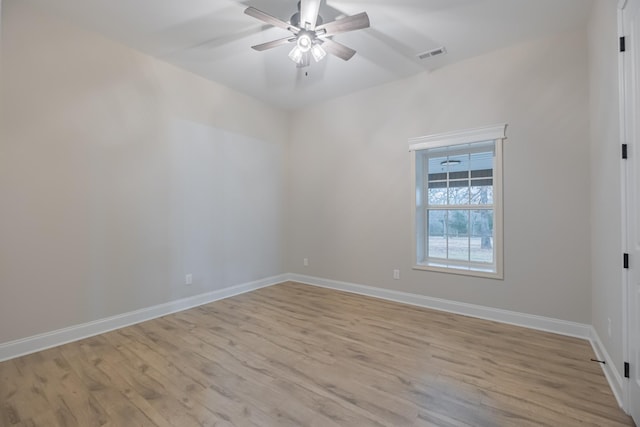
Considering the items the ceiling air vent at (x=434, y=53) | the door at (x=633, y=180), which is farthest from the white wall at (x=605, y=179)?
the ceiling air vent at (x=434, y=53)

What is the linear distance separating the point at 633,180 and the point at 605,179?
66 centimetres

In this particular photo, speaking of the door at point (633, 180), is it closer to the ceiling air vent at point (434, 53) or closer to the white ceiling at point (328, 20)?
the white ceiling at point (328, 20)

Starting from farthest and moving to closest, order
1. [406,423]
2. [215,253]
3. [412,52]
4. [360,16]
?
[215,253] → [412,52] → [360,16] → [406,423]

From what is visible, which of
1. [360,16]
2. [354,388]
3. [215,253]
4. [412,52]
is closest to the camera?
[354,388]

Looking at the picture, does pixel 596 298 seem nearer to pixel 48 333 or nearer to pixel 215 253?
pixel 215 253

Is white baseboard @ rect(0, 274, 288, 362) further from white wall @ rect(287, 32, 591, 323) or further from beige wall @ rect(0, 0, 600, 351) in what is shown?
white wall @ rect(287, 32, 591, 323)

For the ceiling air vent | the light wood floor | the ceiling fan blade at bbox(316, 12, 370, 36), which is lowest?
the light wood floor

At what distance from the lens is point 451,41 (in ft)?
9.80

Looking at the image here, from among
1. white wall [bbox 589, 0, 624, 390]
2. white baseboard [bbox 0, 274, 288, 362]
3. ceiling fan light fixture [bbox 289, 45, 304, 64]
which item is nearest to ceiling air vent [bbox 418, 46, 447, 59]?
white wall [bbox 589, 0, 624, 390]

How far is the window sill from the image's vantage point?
3.18m

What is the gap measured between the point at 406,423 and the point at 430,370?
0.66 meters

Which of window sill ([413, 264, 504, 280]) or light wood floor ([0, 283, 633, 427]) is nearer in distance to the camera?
light wood floor ([0, 283, 633, 427])

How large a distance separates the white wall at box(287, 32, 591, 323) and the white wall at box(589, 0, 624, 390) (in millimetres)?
188

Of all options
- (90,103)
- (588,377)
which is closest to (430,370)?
(588,377)
